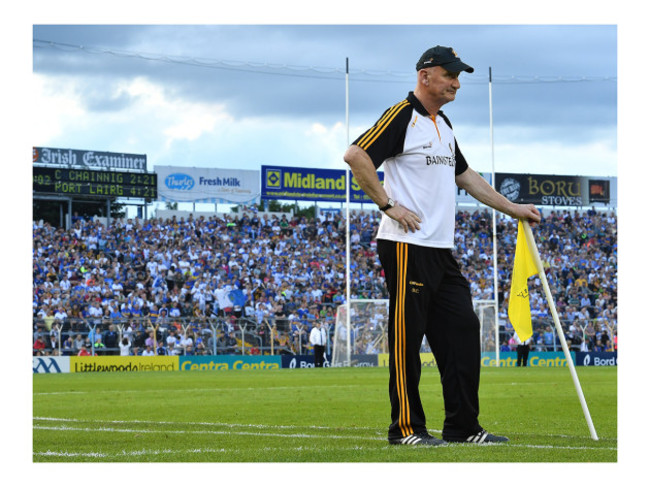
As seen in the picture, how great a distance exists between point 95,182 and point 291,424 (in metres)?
41.2

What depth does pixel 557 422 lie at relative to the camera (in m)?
8.66

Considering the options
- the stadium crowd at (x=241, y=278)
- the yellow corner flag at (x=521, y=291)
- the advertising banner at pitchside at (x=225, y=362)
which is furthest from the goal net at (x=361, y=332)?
the yellow corner flag at (x=521, y=291)

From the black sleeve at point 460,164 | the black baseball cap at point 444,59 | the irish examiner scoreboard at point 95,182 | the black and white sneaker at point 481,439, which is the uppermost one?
the irish examiner scoreboard at point 95,182

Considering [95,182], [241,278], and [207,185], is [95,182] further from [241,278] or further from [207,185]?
[241,278]

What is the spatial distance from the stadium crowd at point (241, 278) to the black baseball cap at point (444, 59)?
73.5ft

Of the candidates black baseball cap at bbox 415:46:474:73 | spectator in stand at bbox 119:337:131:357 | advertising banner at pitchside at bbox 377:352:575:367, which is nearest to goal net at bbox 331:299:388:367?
advertising banner at pitchside at bbox 377:352:575:367

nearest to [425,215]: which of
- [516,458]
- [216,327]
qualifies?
[516,458]

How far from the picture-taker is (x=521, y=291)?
21.4 feet

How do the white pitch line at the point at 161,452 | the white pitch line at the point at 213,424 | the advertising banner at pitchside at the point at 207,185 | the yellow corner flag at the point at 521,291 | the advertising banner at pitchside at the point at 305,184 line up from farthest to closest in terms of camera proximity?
Answer: the advertising banner at pitchside at the point at 305,184, the advertising banner at pitchside at the point at 207,185, the white pitch line at the point at 213,424, the yellow corner flag at the point at 521,291, the white pitch line at the point at 161,452

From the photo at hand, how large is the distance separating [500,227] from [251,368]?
70.6ft

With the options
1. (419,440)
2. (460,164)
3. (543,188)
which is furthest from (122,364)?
(543,188)

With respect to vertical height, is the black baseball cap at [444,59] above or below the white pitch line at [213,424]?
above

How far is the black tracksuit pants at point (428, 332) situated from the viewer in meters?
6.02

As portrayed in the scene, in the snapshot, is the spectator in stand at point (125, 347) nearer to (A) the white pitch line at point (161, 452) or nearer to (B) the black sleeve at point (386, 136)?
→ (A) the white pitch line at point (161, 452)
